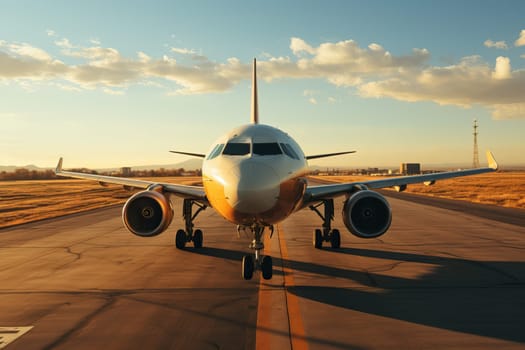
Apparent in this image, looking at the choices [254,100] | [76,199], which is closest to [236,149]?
[254,100]

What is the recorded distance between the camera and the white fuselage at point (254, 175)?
25.2ft

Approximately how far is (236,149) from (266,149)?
72 cm

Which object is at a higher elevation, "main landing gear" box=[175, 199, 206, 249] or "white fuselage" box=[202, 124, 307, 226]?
"white fuselage" box=[202, 124, 307, 226]

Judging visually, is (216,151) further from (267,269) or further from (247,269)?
(267,269)

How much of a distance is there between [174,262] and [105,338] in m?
5.57

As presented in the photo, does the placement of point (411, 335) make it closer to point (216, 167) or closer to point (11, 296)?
point (216, 167)

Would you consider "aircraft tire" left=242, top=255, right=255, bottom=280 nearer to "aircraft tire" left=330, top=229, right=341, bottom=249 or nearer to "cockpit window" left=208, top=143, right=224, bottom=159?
"cockpit window" left=208, top=143, right=224, bottom=159

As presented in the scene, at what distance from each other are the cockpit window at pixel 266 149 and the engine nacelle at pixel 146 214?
3.69m

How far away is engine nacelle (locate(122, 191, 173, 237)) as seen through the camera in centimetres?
1086

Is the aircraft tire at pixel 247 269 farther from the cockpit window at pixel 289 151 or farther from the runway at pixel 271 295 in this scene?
the cockpit window at pixel 289 151

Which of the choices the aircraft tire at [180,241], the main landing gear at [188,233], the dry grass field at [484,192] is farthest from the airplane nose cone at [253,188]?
the dry grass field at [484,192]

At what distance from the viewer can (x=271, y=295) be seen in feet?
27.2

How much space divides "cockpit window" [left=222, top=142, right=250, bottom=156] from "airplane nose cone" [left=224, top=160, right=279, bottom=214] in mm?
795

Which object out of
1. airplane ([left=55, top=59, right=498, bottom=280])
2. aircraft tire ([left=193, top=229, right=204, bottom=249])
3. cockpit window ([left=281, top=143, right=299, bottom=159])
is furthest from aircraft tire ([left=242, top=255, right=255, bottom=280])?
aircraft tire ([left=193, top=229, right=204, bottom=249])
